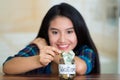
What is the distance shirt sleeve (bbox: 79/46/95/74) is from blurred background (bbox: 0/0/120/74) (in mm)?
829

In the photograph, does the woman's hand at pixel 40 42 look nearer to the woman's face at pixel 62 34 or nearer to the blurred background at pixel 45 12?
the woman's face at pixel 62 34

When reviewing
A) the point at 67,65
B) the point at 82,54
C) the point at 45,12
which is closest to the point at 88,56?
the point at 82,54

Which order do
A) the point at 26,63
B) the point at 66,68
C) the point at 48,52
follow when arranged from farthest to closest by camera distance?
1. the point at 26,63
2. the point at 48,52
3. the point at 66,68

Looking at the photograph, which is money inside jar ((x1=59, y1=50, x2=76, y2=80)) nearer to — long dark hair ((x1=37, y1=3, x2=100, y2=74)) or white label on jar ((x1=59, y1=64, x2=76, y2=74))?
white label on jar ((x1=59, y1=64, x2=76, y2=74))

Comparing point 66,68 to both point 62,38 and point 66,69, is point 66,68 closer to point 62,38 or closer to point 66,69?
point 66,69

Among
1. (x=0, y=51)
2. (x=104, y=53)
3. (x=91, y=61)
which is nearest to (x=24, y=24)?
(x=0, y=51)

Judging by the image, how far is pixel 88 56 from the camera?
1.28 m

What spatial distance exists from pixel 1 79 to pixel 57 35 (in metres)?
0.40

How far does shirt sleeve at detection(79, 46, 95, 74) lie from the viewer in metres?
1.21

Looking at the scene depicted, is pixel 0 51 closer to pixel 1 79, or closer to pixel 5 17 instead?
pixel 5 17

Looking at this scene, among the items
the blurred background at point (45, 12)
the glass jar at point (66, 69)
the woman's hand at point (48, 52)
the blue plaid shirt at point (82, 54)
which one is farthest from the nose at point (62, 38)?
the blurred background at point (45, 12)

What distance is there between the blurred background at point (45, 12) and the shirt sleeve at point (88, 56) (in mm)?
829

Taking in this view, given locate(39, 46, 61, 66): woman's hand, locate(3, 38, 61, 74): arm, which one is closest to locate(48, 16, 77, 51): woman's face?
locate(3, 38, 61, 74): arm

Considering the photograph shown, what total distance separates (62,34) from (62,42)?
4cm
